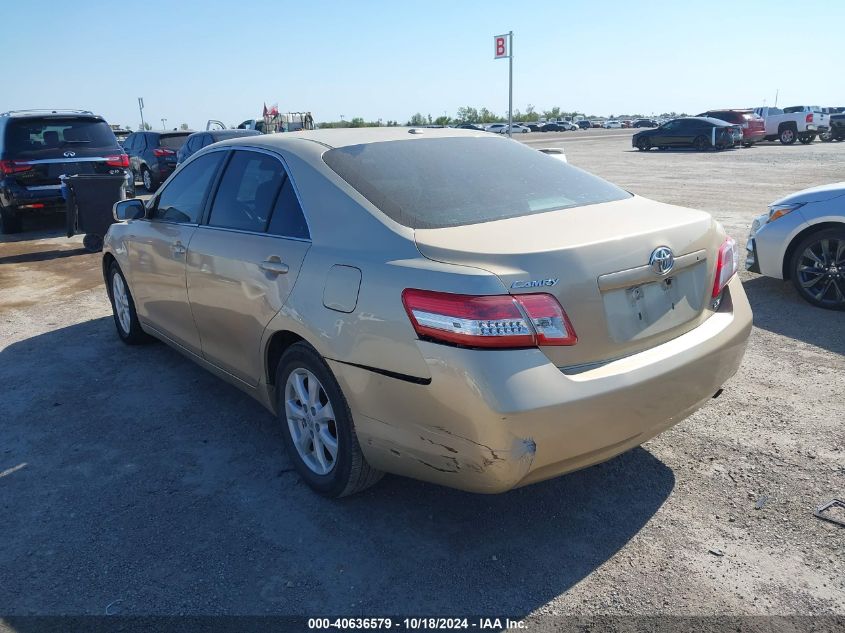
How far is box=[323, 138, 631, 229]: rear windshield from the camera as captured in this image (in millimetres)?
3178

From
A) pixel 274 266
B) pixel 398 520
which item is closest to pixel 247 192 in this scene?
pixel 274 266

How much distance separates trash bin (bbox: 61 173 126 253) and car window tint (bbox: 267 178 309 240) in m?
7.31

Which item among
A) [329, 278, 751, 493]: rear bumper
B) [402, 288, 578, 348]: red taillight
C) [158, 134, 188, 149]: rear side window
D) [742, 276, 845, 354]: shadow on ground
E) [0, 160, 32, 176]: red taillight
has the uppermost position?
[158, 134, 188, 149]: rear side window

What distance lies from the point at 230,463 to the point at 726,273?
2756mm

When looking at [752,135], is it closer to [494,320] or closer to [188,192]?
[188,192]

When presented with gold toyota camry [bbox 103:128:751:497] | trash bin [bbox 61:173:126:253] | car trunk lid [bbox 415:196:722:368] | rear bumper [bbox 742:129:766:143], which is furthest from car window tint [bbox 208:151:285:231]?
rear bumper [bbox 742:129:766:143]

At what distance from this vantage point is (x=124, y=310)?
5832mm

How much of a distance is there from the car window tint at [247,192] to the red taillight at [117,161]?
9.16 meters

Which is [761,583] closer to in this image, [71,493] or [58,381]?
[71,493]

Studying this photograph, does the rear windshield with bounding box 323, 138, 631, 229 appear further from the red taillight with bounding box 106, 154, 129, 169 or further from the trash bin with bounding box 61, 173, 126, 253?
the red taillight with bounding box 106, 154, 129, 169

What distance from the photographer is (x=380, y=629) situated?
257 cm

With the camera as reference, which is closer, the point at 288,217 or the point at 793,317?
the point at 288,217

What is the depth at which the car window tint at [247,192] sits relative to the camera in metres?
3.76

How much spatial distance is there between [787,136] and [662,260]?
36.1m
